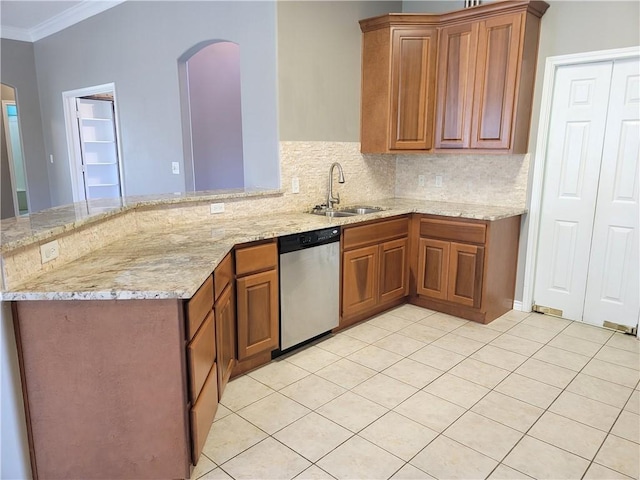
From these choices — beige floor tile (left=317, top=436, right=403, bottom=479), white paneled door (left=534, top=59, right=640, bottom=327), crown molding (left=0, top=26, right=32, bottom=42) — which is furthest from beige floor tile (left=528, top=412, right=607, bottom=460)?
crown molding (left=0, top=26, right=32, bottom=42)

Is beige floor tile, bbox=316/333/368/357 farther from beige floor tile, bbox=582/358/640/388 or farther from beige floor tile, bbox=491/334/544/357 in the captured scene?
beige floor tile, bbox=582/358/640/388

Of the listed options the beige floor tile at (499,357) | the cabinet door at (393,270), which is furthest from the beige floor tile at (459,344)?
the cabinet door at (393,270)

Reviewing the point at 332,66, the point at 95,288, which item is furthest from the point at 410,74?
the point at 95,288

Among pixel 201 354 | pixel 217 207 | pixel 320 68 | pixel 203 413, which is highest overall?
pixel 320 68

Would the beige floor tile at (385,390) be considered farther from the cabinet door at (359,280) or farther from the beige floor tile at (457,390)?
the cabinet door at (359,280)

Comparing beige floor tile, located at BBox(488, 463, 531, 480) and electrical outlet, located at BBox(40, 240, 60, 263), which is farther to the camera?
beige floor tile, located at BBox(488, 463, 531, 480)

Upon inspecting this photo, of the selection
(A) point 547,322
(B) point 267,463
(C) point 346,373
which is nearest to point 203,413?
(B) point 267,463

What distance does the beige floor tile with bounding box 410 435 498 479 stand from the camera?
6.33ft

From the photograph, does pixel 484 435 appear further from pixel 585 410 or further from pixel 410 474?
pixel 585 410

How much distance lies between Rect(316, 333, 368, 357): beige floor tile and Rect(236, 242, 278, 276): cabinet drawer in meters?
0.80

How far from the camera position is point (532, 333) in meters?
3.42

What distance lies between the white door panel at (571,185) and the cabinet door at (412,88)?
0.99 meters

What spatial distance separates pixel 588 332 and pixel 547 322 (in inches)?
11.7

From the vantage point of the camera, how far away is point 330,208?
3.74 meters
